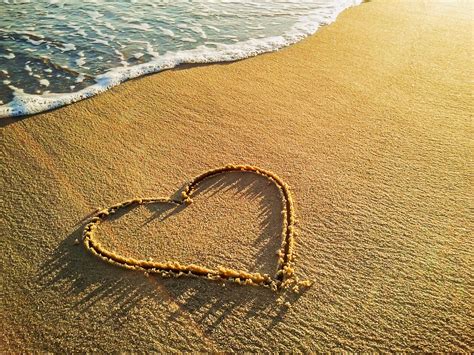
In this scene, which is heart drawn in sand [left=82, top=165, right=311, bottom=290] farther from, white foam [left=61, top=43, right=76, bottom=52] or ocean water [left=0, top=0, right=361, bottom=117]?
white foam [left=61, top=43, right=76, bottom=52]

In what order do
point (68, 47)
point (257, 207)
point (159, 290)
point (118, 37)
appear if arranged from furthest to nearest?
point (118, 37), point (68, 47), point (257, 207), point (159, 290)

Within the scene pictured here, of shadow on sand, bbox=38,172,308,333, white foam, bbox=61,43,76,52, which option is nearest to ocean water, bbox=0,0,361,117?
white foam, bbox=61,43,76,52

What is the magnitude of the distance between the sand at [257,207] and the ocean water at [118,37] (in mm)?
398

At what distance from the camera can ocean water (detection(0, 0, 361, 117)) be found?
4.30m

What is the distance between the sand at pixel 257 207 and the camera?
83.7 inches

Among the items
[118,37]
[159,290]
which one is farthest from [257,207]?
[118,37]

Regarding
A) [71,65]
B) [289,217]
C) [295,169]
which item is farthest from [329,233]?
[71,65]

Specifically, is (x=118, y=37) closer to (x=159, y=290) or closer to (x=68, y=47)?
(x=68, y=47)

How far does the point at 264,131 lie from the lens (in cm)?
353

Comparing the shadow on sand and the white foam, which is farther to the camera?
the white foam

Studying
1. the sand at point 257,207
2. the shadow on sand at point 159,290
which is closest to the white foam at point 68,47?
the sand at point 257,207

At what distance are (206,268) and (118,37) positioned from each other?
4.17 m

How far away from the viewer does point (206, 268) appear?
2.42 m

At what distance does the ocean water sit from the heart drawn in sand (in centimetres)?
184
